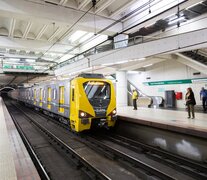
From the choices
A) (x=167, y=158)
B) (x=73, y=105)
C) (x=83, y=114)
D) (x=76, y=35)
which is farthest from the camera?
(x=76, y=35)

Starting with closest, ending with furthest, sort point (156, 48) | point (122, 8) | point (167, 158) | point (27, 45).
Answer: point (167, 158) < point (122, 8) < point (156, 48) < point (27, 45)

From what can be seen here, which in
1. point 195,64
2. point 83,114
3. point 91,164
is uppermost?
point 195,64

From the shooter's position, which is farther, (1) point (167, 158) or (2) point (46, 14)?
(2) point (46, 14)

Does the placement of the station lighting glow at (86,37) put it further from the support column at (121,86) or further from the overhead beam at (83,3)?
the support column at (121,86)

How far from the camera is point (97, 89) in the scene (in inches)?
285

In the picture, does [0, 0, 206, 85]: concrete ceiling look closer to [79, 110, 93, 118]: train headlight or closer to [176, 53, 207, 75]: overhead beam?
[79, 110, 93, 118]: train headlight

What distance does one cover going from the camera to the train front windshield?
693 centimetres

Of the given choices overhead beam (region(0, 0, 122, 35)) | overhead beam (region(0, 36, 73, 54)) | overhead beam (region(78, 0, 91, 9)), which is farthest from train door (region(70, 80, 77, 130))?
overhead beam (region(0, 36, 73, 54))

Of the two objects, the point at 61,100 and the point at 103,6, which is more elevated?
the point at 103,6

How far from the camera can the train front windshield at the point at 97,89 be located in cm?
693

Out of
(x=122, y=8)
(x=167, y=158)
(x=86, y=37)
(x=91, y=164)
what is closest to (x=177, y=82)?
(x=86, y=37)

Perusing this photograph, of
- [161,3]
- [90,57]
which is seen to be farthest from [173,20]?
[90,57]

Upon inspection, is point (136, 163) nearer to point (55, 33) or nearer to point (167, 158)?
point (167, 158)

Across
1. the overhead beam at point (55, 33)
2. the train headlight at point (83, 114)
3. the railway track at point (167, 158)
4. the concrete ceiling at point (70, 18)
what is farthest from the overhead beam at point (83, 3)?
the railway track at point (167, 158)
